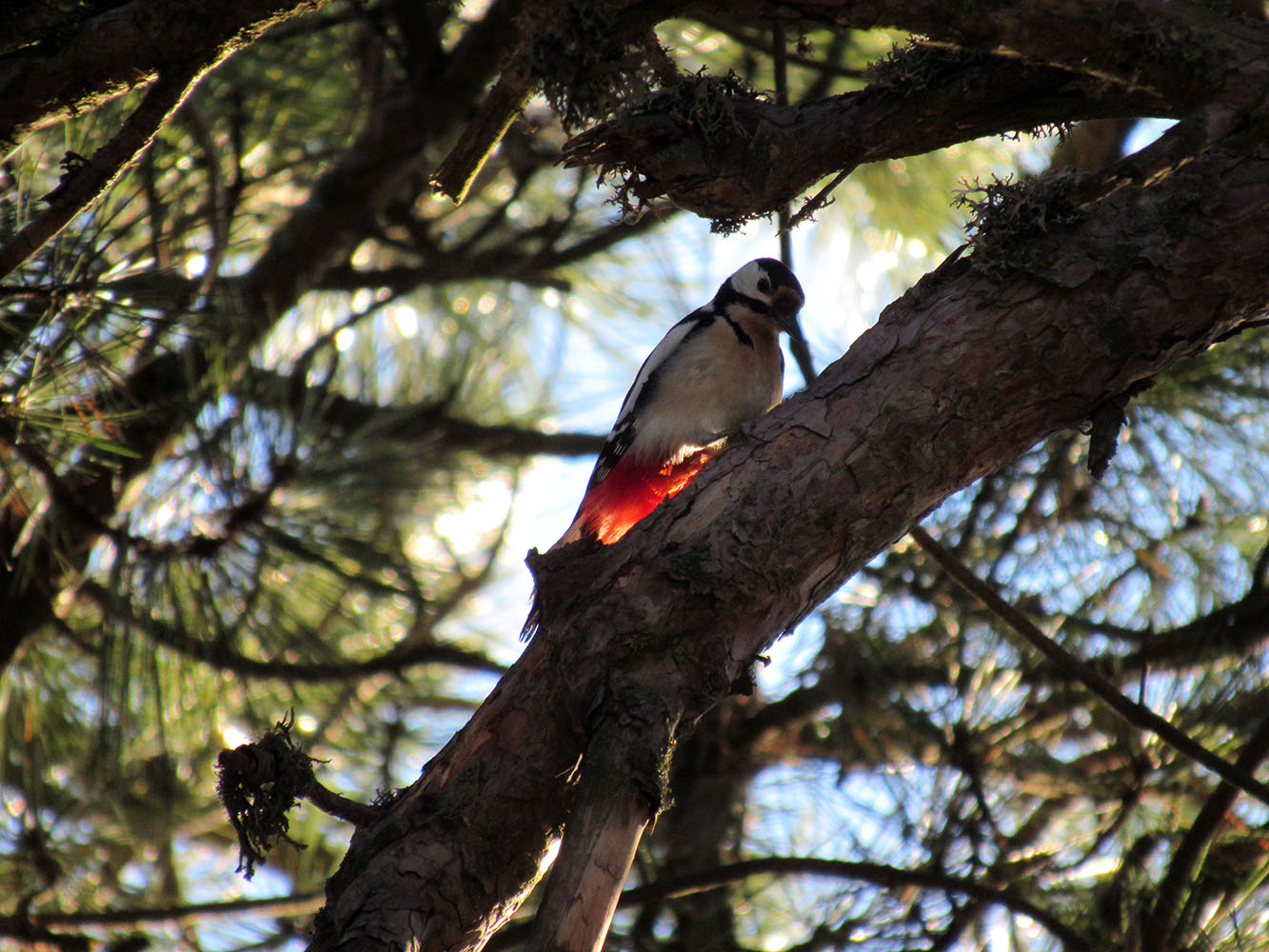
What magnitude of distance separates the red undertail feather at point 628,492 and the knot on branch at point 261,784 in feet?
5.64

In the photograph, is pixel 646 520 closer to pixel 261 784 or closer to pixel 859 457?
pixel 859 457

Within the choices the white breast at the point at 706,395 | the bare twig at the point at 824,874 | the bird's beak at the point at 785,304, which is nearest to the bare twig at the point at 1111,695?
the bare twig at the point at 824,874

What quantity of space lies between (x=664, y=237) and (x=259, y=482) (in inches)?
97.3

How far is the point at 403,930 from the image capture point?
150cm

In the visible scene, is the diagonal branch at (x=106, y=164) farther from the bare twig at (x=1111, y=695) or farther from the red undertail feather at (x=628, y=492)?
the red undertail feather at (x=628, y=492)

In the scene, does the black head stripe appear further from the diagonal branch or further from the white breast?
the diagonal branch

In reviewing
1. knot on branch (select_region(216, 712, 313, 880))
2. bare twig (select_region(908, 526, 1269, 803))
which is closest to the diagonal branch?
knot on branch (select_region(216, 712, 313, 880))

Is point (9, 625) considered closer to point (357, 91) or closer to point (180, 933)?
point (180, 933)

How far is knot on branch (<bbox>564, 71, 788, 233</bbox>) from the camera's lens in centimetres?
179

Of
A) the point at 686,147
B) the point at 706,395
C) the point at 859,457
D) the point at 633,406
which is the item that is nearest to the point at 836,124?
the point at 686,147

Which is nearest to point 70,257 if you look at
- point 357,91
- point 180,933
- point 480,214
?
point 357,91

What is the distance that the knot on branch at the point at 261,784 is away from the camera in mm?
1708

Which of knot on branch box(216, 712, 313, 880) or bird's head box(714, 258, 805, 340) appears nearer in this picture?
knot on branch box(216, 712, 313, 880)

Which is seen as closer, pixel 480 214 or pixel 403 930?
pixel 403 930
